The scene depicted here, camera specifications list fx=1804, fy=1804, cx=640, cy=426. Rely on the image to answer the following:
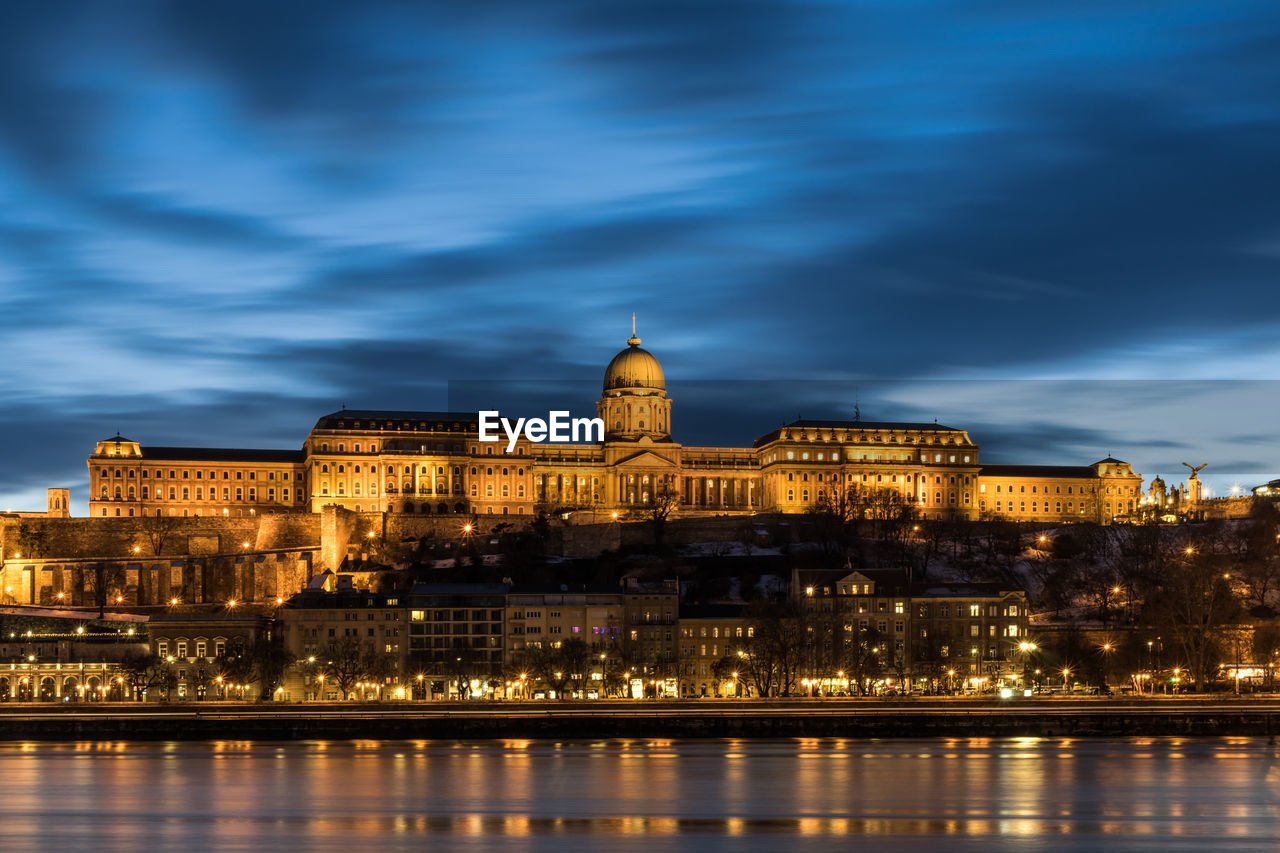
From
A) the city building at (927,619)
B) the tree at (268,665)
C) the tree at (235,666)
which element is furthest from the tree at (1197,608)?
the tree at (235,666)

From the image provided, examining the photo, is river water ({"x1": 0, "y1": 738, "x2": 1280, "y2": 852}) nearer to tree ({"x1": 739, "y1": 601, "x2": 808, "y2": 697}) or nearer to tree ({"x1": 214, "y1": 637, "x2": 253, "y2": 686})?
tree ({"x1": 739, "y1": 601, "x2": 808, "y2": 697})

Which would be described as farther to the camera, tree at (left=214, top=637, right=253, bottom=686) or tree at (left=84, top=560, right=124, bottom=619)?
tree at (left=84, top=560, right=124, bottom=619)

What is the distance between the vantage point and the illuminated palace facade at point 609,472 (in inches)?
5709

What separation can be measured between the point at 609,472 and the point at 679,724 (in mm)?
78427

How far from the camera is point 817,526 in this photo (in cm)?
12562

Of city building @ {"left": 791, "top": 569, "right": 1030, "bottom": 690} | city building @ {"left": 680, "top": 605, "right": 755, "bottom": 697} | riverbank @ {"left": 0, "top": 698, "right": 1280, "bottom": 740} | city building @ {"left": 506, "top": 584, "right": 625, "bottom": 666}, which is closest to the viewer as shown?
riverbank @ {"left": 0, "top": 698, "right": 1280, "bottom": 740}

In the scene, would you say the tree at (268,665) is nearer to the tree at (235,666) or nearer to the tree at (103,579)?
the tree at (235,666)

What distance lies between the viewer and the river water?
1866 inches

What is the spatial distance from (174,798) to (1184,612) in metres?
56.8

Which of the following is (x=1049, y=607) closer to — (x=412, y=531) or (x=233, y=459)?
(x=412, y=531)

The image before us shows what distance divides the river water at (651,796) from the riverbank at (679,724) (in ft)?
7.88

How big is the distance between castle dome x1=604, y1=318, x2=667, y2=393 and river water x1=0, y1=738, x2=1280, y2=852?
93.3 m

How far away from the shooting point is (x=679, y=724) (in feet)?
242

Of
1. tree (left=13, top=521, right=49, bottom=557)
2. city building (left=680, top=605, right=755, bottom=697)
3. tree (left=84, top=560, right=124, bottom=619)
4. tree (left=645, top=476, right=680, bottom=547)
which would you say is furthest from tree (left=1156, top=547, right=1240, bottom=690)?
tree (left=13, top=521, right=49, bottom=557)
